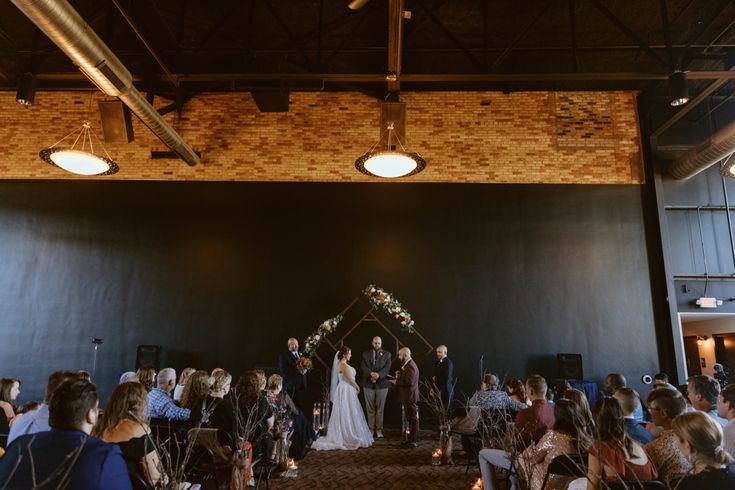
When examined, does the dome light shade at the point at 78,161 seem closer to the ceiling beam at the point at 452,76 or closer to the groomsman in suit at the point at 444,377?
the ceiling beam at the point at 452,76

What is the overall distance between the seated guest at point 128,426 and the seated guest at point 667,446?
3.04 metres

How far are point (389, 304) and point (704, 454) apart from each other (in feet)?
22.0

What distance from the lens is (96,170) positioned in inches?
274

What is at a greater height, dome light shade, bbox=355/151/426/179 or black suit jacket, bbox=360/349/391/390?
dome light shade, bbox=355/151/426/179

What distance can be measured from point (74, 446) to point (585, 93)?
1050cm

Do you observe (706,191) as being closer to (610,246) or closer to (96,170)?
(610,246)

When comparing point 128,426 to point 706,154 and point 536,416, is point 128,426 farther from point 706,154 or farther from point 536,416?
point 706,154

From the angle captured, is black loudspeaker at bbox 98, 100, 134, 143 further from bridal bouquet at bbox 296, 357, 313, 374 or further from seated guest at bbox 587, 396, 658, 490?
seated guest at bbox 587, 396, 658, 490

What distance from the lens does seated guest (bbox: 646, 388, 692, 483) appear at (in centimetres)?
289

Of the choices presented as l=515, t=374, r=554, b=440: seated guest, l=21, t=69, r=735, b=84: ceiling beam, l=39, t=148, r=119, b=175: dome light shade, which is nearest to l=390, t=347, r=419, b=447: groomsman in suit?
l=515, t=374, r=554, b=440: seated guest

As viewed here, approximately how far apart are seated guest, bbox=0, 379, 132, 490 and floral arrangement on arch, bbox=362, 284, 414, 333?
6.82 metres

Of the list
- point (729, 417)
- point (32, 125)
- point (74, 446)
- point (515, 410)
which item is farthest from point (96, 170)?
point (729, 417)

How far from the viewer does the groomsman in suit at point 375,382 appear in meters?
8.00

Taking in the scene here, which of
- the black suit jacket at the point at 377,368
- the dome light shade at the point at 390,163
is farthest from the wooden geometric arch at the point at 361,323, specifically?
the dome light shade at the point at 390,163
